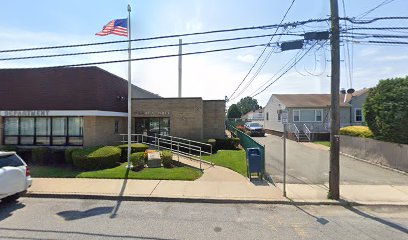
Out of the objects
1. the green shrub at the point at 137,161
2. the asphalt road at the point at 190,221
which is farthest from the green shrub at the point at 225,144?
the asphalt road at the point at 190,221

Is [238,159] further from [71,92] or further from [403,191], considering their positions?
[71,92]

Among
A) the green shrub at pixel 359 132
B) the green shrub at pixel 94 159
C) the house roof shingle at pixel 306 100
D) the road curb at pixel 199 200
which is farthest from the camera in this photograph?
the house roof shingle at pixel 306 100

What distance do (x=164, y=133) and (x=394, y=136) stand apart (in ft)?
45.4

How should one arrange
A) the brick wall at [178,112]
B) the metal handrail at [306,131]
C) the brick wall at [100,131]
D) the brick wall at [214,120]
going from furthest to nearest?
the metal handrail at [306,131] → the brick wall at [214,120] → the brick wall at [178,112] → the brick wall at [100,131]

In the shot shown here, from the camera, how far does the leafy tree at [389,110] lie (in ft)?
40.6

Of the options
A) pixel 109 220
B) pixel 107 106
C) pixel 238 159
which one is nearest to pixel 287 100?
pixel 238 159

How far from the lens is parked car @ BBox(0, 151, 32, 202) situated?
731 centimetres

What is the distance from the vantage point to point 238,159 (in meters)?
15.1

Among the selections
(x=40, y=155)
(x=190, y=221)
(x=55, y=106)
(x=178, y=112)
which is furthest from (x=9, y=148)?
(x=190, y=221)

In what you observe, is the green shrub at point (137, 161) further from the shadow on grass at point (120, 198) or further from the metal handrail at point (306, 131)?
the metal handrail at point (306, 131)

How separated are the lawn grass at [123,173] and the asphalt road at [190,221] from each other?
2.63 metres

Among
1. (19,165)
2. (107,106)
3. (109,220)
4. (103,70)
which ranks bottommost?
(109,220)

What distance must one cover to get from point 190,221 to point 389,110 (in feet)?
37.8

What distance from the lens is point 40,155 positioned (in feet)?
44.9
